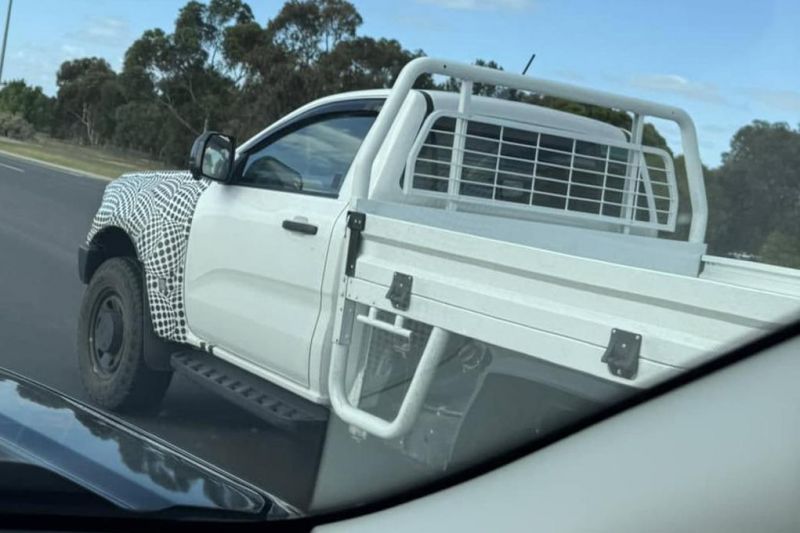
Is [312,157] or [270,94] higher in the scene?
[270,94]

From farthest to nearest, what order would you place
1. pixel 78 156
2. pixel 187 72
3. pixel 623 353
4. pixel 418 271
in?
pixel 78 156 < pixel 187 72 < pixel 418 271 < pixel 623 353

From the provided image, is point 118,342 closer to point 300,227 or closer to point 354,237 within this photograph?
point 300,227

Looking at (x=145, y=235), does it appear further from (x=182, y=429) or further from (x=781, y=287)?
(x=781, y=287)

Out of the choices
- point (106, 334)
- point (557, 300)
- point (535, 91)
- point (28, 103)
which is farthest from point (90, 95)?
point (557, 300)

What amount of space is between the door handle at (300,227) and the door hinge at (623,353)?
2260mm

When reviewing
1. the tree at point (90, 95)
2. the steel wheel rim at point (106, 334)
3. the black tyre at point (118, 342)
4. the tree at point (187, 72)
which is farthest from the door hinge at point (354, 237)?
the tree at point (90, 95)

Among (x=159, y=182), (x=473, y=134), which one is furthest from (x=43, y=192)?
(x=473, y=134)

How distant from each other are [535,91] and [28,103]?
3916cm

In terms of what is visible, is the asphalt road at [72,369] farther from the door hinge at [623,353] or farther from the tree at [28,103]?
the tree at [28,103]

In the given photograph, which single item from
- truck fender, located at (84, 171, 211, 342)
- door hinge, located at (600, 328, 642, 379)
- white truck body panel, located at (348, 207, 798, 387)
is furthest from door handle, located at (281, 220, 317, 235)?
door hinge, located at (600, 328, 642, 379)

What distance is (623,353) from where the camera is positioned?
3221mm

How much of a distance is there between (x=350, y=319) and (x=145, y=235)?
2.48 m

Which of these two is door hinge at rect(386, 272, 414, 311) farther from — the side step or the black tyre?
the black tyre

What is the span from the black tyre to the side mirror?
2.83 feet
